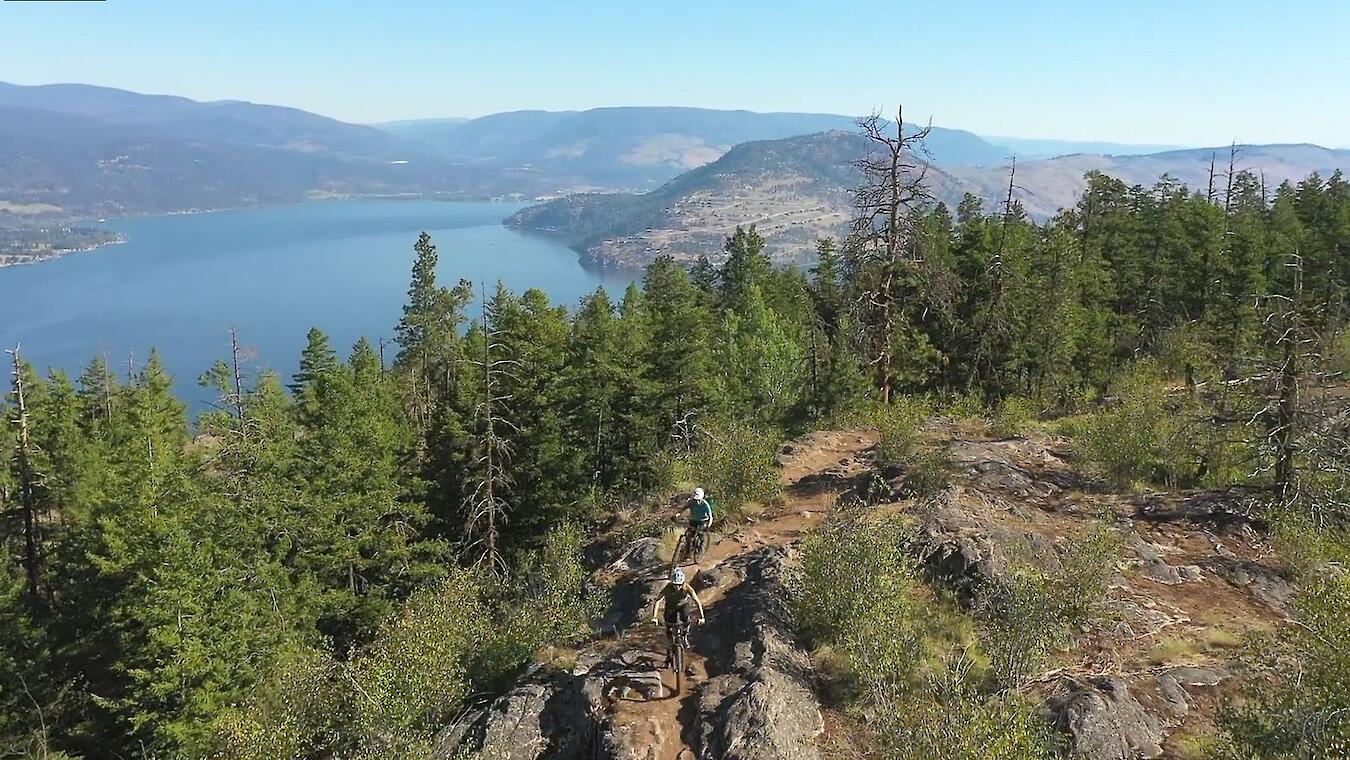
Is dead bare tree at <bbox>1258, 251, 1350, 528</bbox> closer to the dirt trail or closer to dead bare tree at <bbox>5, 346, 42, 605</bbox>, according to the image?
the dirt trail

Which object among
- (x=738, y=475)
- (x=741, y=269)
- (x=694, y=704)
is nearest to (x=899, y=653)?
(x=694, y=704)

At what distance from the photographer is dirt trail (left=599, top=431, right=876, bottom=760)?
36.2ft

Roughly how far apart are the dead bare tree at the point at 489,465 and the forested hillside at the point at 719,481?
307 millimetres

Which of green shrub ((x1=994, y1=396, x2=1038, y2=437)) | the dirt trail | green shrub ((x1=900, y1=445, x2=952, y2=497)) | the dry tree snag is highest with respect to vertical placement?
the dry tree snag

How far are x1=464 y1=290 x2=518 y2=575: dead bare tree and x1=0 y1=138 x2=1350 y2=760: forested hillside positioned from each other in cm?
31

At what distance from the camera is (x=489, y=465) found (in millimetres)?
25312

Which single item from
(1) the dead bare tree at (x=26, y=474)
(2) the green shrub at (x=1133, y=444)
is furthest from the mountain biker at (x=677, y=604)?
(1) the dead bare tree at (x=26, y=474)

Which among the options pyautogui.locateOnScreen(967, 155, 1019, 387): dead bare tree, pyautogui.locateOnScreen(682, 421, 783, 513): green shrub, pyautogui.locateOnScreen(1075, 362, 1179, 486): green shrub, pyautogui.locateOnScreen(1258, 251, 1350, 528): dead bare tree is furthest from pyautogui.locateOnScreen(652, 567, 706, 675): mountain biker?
pyautogui.locateOnScreen(967, 155, 1019, 387): dead bare tree

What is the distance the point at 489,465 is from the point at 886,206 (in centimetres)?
1557

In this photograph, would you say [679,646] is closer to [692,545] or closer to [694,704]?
[694,704]

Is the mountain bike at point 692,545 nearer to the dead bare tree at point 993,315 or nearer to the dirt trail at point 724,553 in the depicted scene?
the dirt trail at point 724,553

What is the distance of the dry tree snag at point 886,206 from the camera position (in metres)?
22.9

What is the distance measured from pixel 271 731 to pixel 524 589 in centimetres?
657

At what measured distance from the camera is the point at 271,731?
13023mm
